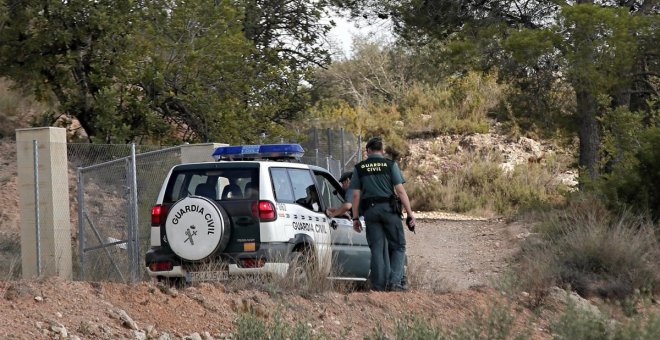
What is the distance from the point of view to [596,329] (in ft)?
25.1

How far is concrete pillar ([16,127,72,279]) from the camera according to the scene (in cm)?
1576

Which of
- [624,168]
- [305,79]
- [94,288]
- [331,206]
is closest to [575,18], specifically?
[624,168]

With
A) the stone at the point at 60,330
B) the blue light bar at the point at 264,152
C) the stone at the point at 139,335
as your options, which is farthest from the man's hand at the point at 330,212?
the stone at the point at 60,330

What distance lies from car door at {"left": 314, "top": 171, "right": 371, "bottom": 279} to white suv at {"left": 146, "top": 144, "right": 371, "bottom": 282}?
0.6 inches

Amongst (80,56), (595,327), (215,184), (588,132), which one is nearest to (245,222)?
(215,184)

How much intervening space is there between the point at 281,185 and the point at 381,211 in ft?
3.86

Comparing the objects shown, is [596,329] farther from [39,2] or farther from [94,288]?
[39,2]

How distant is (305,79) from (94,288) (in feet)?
58.9

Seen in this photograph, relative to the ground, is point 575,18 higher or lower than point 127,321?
higher

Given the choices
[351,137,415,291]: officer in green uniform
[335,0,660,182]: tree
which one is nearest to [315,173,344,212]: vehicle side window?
[351,137,415,291]: officer in green uniform

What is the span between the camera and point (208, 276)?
497 inches

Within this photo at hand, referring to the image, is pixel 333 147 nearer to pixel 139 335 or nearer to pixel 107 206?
pixel 107 206

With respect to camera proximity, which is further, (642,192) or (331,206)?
(642,192)

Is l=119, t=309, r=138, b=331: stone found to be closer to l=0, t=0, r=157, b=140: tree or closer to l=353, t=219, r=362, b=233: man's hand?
l=353, t=219, r=362, b=233: man's hand
